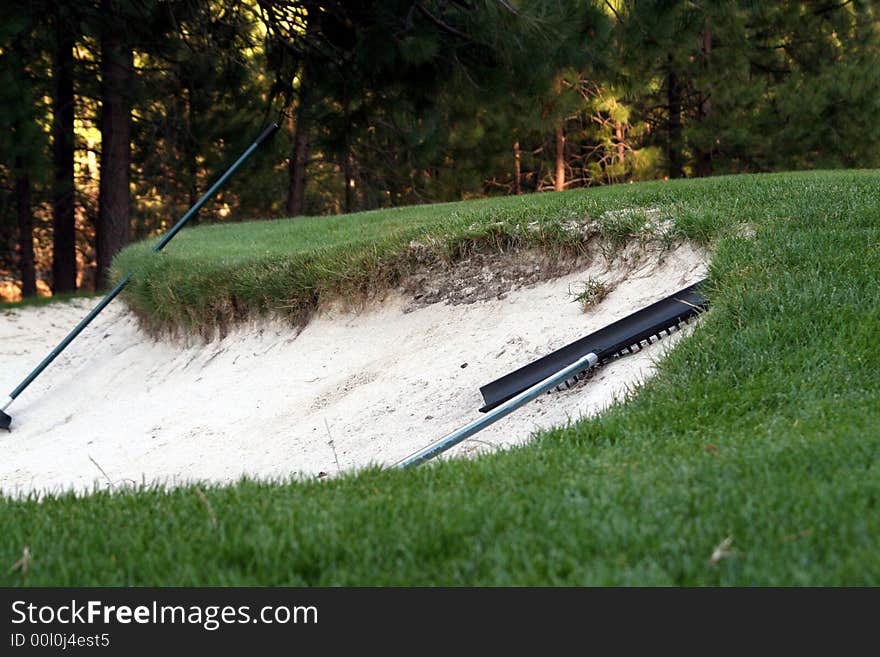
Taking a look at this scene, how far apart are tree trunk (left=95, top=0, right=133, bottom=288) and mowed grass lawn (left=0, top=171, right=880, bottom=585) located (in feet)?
39.8

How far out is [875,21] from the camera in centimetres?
1741

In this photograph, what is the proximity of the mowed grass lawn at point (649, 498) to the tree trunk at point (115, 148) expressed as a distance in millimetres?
12132

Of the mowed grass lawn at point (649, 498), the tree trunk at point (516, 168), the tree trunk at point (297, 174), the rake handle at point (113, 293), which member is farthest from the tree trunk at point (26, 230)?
the mowed grass lawn at point (649, 498)

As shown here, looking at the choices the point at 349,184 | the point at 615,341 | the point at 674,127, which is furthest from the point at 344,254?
the point at 349,184

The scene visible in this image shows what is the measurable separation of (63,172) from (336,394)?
14.1 metres

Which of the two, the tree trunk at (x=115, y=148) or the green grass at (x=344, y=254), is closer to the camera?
the green grass at (x=344, y=254)

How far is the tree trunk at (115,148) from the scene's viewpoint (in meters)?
14.3

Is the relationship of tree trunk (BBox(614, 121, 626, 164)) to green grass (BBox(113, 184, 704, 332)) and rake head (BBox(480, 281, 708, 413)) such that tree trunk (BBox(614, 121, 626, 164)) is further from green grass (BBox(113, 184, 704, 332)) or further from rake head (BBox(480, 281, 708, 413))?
rake head (BBox(480, 281, 708, 413))

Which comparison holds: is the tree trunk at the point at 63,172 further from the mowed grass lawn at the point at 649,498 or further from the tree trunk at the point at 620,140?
the mowed grass lawn at the point at 649,498

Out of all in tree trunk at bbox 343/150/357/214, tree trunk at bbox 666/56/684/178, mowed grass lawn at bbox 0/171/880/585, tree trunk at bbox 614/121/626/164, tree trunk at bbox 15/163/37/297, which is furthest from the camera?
tree trunk at bbox 343/150/357/214

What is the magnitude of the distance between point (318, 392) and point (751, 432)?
3.48m

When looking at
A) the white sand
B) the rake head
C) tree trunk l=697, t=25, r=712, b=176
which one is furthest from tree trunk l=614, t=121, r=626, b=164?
the rake head

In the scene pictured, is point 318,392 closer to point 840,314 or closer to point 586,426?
point 586,426

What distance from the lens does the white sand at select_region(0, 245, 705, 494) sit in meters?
4.79
